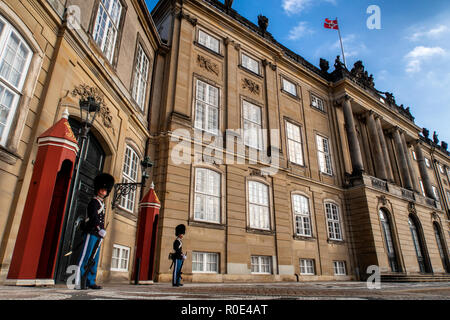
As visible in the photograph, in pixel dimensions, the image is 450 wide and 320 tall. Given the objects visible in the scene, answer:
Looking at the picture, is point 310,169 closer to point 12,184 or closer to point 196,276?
point 196,276

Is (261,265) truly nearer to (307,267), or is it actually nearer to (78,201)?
(307,267)

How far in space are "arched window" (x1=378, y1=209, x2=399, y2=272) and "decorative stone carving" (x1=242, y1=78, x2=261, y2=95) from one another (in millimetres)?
12764

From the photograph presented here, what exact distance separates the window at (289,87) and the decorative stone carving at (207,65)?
6630 mm

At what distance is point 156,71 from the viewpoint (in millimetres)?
15234

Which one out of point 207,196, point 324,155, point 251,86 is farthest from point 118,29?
point 324,155

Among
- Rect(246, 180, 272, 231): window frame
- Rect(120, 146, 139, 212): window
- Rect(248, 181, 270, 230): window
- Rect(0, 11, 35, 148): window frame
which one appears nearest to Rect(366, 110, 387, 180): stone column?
Rect(246, 180, 272, 231): window frame

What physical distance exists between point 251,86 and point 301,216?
29.8 feet

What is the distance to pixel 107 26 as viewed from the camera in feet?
34.4

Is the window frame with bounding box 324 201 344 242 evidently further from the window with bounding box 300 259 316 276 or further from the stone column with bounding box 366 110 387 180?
the stone column with bounding box 366 110 387 180

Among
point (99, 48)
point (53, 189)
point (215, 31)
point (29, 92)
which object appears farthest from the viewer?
point (215, 31)

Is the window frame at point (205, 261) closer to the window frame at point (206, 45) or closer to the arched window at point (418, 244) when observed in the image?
the window frame at point (206, 45)

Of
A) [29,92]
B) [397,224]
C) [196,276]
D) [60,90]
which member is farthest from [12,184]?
[397,224]

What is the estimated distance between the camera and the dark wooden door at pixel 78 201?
24.5 feet
